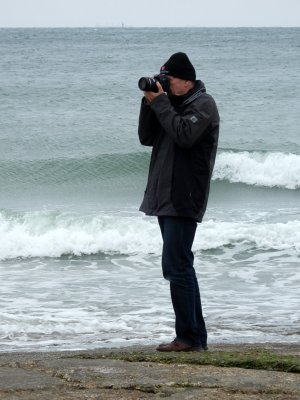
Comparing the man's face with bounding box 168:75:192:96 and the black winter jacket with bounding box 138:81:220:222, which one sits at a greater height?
the man's face with bounding box 168:75:192:96

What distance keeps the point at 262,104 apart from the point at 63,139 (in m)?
8.97

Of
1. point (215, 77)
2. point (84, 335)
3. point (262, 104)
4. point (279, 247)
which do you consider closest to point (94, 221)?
point (279, 247)

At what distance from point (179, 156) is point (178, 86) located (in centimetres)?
39

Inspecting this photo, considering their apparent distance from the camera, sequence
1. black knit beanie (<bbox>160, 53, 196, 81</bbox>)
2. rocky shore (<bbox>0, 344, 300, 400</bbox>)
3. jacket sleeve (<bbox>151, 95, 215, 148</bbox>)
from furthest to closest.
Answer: black knit beanie (<bbox>160, 53, 196, 81</bbox>) < jacket sleeve (<bbox>151, 95, 215, 148</bbox>) < rocky shore (<bbox>0, 344, 300, 400</bbox>)

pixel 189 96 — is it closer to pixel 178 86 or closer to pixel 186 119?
pixel 178 86

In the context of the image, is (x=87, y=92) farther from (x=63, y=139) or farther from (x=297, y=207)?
(x=297, y=207)

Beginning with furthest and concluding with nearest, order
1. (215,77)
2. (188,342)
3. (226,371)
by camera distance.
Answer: (215,77)
(188,342)
(226,371)

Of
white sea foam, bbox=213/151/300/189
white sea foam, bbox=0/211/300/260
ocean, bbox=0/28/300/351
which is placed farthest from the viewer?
white sea foam, bbox=213/151/300/189

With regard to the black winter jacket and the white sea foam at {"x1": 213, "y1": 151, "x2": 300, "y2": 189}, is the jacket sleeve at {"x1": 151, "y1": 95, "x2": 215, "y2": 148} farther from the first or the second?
the white sea foam at {"x1": 213, "y1": 151, "x2": 300, "y2": 189}

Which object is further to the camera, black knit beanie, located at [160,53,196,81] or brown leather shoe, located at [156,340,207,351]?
brown leather shoe, located at [156,340,207,351]

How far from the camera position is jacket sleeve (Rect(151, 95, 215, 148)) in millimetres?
5129

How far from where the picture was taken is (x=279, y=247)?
496 inches

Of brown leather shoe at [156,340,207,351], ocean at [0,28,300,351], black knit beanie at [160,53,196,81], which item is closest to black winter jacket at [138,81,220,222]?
black knit beanie at [160,53,196,81]

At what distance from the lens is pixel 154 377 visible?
4566 millimetres
